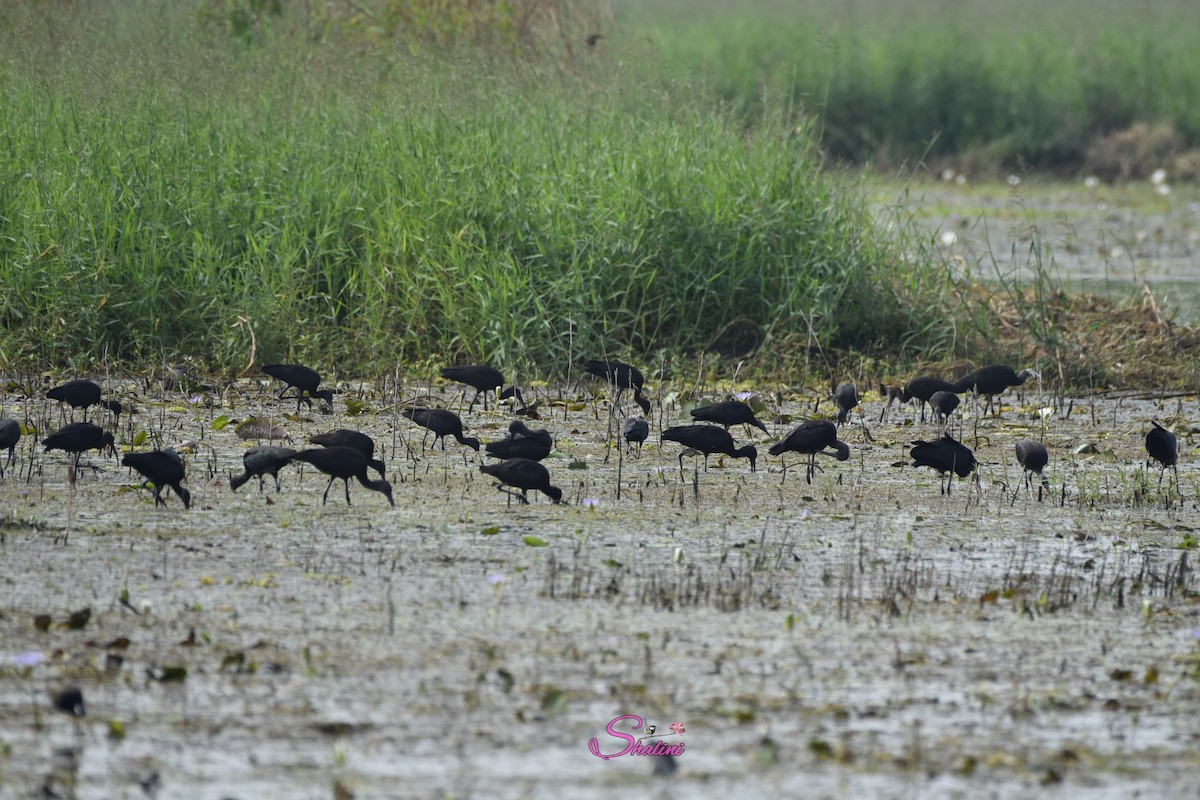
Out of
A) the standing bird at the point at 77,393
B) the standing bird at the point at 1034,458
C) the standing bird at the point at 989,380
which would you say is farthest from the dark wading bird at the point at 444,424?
the standing bird at the point at 989,380

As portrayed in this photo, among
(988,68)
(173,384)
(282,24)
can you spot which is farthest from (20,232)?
(988,68)

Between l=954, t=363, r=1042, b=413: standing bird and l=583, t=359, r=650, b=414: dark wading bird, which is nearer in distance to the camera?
l=583, t=359, r=650, b=414: dark wading bird

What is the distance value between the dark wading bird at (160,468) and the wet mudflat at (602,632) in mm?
90

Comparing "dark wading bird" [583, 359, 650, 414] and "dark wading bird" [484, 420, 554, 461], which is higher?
"dark wading bird" [583, 359, 650, 414]

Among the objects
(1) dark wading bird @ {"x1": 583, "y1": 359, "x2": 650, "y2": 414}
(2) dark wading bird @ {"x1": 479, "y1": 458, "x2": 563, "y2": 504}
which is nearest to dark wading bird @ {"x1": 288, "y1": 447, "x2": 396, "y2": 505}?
(2) dark wading bird @ {"x1": 479, "y1": 458, "x2": 563, "y2": 504}

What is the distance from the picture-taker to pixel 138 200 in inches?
315

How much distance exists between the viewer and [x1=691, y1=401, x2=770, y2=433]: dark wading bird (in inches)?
256

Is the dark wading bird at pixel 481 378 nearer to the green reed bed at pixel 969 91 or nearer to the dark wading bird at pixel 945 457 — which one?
the dark wading bird at pixel 945 457

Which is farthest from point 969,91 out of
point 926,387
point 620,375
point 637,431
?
point 637,431

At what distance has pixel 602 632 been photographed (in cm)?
420

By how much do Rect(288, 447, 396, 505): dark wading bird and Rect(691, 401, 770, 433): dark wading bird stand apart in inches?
60.3

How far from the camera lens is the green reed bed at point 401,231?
309 inches

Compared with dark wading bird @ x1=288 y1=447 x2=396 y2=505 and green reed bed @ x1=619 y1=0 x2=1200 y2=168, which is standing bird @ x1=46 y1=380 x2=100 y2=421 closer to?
dark wading bird @ x1=288 y1=447 x2=396 y2=505

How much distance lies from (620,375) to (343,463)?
1.91 m
